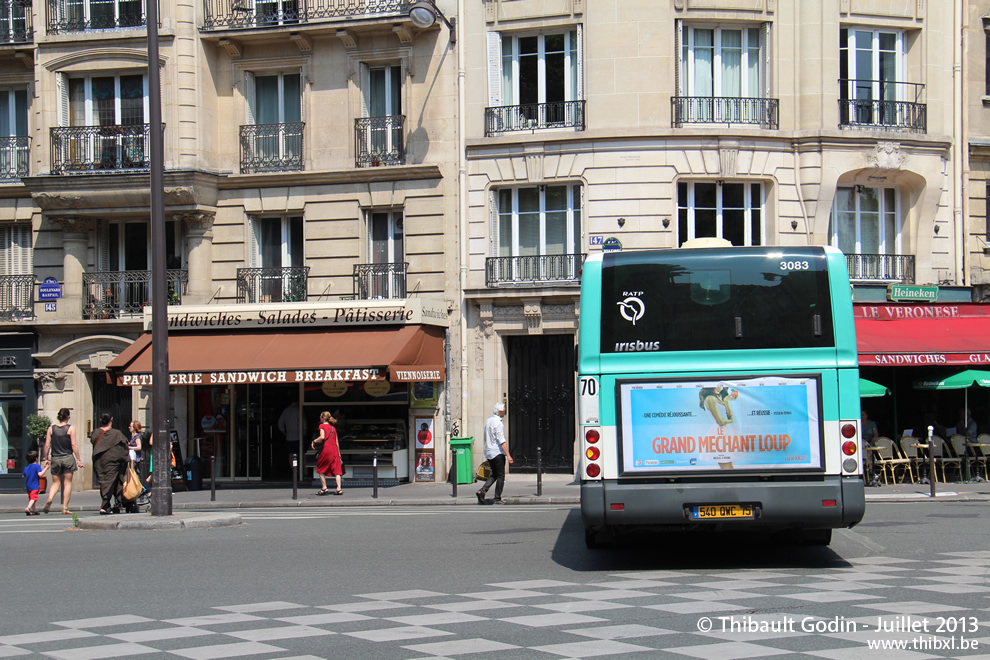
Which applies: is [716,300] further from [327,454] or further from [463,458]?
[463,458]

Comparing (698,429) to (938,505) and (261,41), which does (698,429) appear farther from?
(261,41)

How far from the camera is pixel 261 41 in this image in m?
25.7

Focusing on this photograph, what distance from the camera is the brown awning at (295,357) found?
74.6 ft

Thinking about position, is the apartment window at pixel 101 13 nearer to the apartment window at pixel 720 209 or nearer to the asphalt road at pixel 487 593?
the apartment window at pixel 720 209

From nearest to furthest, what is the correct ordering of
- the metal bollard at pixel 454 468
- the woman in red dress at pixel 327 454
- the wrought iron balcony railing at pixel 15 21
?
the metal bollard at pixel 454 468 → the woman in red dress at pixel 327 454 → the wrought iron balcony railing at pixel 15 21

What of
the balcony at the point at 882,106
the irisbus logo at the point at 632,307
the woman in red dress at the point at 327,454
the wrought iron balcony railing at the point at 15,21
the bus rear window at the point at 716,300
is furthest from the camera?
the wrought iron balcony railing at the point at 15,21

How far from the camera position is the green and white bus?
33.7ft

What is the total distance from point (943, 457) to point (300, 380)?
13.1 metres

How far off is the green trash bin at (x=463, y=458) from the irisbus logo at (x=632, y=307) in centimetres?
1292

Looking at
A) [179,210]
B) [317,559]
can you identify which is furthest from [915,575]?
[179,210]

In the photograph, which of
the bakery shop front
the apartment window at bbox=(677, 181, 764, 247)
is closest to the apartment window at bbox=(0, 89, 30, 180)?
the bakery shop front

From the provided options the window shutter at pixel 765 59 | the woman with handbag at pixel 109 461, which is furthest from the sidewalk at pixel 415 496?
the window shutter at pixel 765 59

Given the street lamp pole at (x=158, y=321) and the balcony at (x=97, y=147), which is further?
the balcony at (x=97, y=147)

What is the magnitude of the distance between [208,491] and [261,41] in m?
10.2
